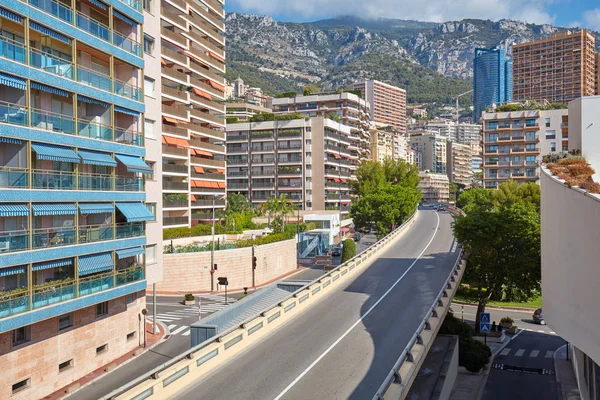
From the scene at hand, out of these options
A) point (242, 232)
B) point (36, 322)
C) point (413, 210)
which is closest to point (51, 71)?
point (36, 322)

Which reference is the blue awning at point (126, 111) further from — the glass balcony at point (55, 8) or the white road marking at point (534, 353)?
the white road marking at point (534, 353)

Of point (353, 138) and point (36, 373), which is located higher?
point (353, 138)

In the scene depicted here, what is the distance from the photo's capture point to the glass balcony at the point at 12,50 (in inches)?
907

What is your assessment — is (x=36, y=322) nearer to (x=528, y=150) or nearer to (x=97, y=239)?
(x=97, y=239)

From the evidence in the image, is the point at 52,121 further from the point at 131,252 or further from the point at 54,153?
the point at 131,252

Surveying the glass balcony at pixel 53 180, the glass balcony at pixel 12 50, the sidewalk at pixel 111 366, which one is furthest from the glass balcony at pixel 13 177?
the sidewalk at pixel 111 366

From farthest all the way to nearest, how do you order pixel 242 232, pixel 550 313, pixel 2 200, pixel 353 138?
pixel 353 138, pixel 242 232, pixel 550 313, pixel 2 200

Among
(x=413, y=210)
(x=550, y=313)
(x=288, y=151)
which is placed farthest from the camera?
(x=288, y=151)

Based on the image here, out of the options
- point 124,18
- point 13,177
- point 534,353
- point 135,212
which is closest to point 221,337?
point 13,177

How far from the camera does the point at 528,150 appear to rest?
9825 centimetres

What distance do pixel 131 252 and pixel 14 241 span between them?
8353 millimetres

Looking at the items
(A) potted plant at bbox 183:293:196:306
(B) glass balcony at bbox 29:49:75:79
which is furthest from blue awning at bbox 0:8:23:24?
(A) potted plant at bbox 183:293:196:306

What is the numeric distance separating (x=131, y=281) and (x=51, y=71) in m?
11.9

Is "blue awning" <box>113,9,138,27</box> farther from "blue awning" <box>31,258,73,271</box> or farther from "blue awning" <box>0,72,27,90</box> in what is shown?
"blue awning" <box>31,258,73,271</box>
